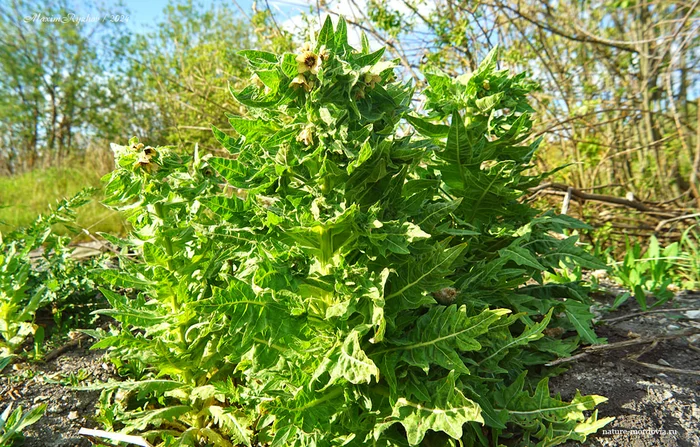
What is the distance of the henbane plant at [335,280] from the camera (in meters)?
1.41

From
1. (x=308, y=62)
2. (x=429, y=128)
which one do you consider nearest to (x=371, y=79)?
(x=308, y=62)

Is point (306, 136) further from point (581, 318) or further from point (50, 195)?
point (50, 195)

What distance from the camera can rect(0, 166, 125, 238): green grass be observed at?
6.93 meters

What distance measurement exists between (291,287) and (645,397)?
140 centimetres

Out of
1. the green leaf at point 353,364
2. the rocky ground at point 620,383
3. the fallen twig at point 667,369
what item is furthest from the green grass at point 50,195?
the fallen twig at point 667,369

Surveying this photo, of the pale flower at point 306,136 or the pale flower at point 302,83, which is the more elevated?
the pale flower at point 302,83

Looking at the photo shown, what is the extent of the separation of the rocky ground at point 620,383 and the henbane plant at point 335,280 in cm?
16

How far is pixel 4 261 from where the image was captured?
2510 mm

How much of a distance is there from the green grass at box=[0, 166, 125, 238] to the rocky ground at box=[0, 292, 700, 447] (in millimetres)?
4223

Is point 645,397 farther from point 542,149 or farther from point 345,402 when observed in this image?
point 542,149

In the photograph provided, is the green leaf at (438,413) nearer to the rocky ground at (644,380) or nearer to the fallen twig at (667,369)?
the rocky ground at (644,380)

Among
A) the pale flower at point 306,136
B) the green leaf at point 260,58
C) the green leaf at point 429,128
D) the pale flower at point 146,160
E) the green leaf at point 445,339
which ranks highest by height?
the green leaf at point 260,58

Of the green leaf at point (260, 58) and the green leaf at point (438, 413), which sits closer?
the green leaf at point (438, 413)

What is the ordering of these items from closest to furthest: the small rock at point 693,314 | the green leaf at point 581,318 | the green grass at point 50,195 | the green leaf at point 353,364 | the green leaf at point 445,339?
the green leaf at point 353,364 → the green leaf at point 445,339 → the green leaf at point 581,318 → the small rock at point 693,314 → the green grass at point 50,195
